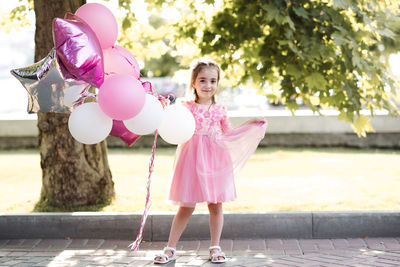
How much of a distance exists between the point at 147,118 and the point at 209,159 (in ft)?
3.29

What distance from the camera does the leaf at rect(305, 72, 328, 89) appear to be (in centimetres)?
545

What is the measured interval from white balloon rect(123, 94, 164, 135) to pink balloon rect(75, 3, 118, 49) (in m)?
0.53

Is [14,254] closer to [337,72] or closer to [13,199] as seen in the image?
[13,199]

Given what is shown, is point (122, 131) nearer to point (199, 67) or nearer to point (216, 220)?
point (199, 67)

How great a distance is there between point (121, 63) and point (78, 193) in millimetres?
2496

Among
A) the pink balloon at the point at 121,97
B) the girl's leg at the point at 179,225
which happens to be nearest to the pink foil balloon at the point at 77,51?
the pink balloon at the point at 121,97

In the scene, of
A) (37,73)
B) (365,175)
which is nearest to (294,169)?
(365,175)

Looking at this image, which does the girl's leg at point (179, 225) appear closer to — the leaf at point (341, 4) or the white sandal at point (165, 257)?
the white sandal at point (165, 257)

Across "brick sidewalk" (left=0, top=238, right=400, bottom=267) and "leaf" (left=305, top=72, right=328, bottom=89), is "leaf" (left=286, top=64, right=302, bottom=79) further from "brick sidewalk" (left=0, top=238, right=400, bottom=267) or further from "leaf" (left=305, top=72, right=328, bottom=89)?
"brick sidewalk" (left=0, top=238, right=400, bottom=267)

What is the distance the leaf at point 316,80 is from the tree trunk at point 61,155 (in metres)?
2.41

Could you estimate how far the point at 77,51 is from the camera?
3523 millimetres

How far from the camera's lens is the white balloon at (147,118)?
3.74 meters

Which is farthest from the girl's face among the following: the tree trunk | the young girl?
the tree trunk

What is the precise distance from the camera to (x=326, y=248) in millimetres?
4898
